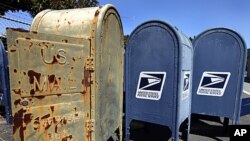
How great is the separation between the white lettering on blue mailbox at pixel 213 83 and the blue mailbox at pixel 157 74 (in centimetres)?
97

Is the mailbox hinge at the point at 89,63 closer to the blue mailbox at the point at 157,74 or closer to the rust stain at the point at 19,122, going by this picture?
the rust stain at the point at 19,122

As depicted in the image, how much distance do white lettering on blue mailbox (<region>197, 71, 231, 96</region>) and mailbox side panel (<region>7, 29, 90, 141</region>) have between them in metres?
2.93

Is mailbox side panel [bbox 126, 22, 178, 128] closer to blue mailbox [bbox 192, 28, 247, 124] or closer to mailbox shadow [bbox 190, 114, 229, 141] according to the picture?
blue mailbox [bbox 192, 28, 247, 124]

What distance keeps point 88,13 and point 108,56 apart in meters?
0.58

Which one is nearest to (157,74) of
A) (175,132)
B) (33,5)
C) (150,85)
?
(150,85)

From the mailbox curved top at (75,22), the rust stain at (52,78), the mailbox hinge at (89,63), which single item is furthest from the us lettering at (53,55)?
the mailbox curved top at (75,22)

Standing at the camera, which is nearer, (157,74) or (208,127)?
(157,74)

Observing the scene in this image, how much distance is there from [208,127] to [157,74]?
9.74ft

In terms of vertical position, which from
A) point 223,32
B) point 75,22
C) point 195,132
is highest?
point 223,32

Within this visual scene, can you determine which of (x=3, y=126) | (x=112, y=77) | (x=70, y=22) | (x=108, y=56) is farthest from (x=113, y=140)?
(x=3, y=126)

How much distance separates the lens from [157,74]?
12.5ft

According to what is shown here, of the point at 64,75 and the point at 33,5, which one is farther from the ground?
the point at 33,5

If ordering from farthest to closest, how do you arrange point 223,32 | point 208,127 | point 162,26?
point 208,127 < point 223,32 < point 162,26

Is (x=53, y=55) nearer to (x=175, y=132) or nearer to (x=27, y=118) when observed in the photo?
(x=27, y=118)
